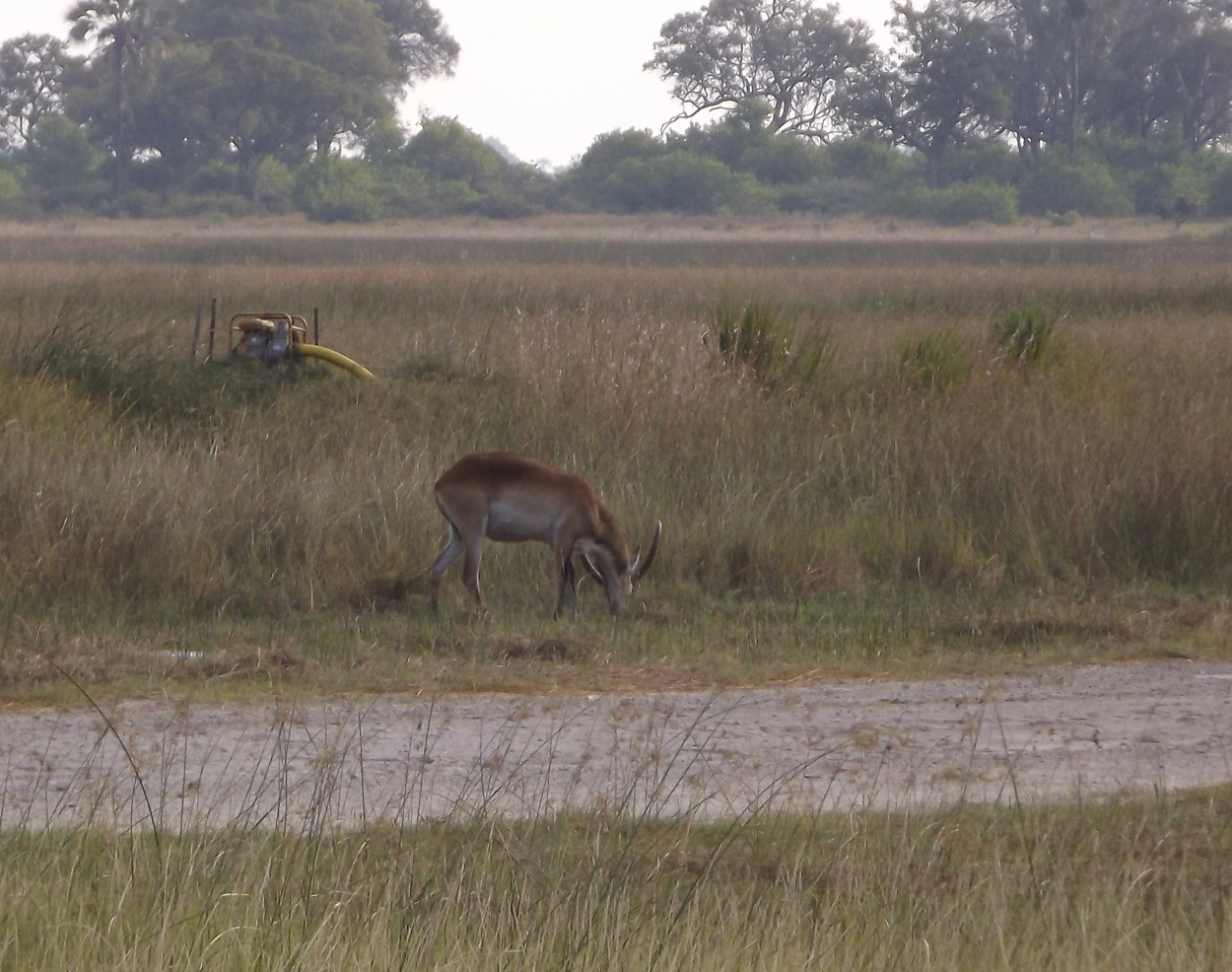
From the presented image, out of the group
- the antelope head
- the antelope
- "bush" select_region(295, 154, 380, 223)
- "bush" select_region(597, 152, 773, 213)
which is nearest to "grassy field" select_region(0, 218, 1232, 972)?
the antelope head

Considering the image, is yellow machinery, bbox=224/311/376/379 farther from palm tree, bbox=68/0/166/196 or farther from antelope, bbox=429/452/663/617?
palm tree, bbox=68/0/166/196

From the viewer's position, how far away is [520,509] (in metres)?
8.24

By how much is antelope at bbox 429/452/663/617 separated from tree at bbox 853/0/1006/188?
6710cm

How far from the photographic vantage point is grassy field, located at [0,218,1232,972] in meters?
4.17

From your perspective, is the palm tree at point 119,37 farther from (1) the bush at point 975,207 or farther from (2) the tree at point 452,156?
(1) the bush at point 975,207

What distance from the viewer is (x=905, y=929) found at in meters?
4.23

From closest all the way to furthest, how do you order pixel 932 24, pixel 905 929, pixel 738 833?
Result: pixel 905 929, pixel 738 833, pixel 932 24

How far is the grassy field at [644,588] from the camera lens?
4.17 m

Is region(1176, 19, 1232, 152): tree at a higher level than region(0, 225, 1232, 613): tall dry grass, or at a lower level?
higher

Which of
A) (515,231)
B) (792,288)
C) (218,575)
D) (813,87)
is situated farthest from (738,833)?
(813,87)

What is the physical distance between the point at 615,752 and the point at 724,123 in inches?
2960

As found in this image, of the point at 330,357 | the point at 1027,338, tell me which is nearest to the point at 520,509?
the point at 330,357

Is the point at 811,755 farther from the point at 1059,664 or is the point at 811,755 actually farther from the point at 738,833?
the point at 1059,664

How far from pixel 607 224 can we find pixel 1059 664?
57815 millimetres
